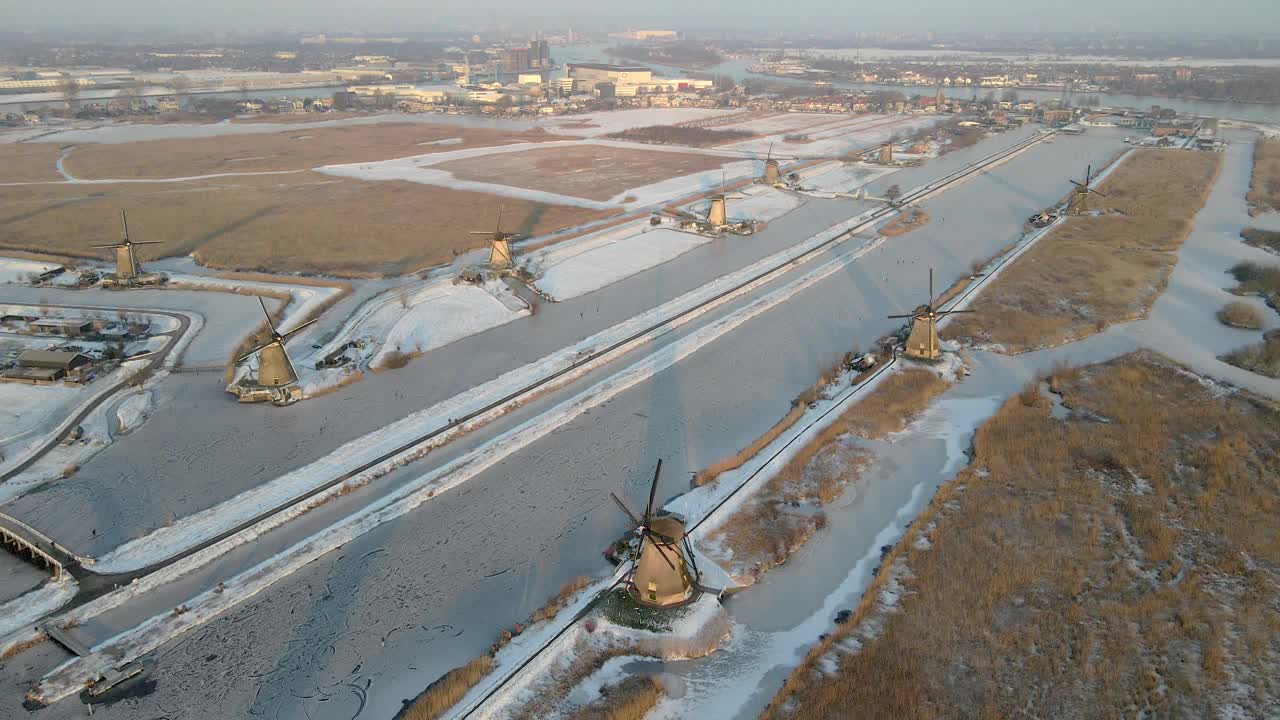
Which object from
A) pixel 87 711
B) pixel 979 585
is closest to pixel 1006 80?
pixel 979 585

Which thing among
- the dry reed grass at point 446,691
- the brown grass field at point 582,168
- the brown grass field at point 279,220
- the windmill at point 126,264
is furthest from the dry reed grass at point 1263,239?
the windmill at point 126,264

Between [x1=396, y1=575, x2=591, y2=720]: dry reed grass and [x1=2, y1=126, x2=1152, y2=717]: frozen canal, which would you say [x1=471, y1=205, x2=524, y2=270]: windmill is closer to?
[x1=2, y1=126, x2=1152, y2=717]: frozen canal

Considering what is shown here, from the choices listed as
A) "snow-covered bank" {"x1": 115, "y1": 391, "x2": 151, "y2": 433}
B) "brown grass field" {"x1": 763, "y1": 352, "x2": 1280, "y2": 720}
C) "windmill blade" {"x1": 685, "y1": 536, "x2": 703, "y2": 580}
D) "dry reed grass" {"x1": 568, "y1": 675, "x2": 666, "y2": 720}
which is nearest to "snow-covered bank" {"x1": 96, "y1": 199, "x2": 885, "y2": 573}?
"snow-covered bank" {"x1": 115, "y1": 391, "x2": 151, "y2": 433}

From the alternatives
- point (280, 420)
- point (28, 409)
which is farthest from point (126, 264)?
point (280, 420)

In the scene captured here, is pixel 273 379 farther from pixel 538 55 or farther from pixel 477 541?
pixel 538 55

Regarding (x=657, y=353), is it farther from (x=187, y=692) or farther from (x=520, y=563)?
(x=187, y=692)

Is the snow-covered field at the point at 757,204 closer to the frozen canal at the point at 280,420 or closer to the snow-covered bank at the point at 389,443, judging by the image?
the frozen canal at the point at 280,420
